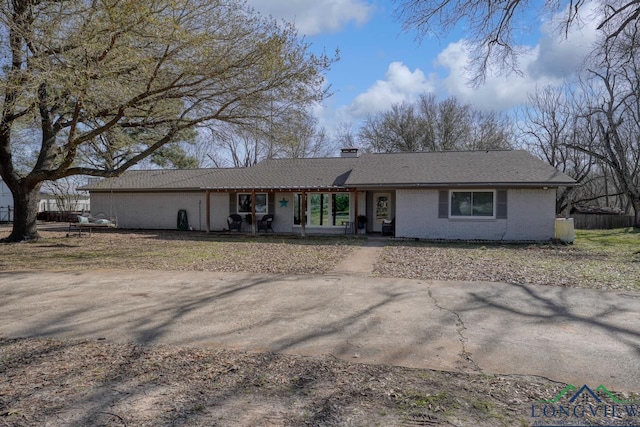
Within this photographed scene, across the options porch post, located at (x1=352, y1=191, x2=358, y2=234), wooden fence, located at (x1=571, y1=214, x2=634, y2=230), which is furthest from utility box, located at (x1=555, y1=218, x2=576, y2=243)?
wooden fence, located at (x1=571, y1=214, x2=634, y2=230)

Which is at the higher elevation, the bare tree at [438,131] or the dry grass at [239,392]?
the bare tree at [438,131]

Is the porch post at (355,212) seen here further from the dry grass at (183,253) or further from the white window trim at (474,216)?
the white window trim at (474,216)

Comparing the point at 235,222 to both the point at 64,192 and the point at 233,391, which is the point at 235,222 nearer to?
the point at 233,391

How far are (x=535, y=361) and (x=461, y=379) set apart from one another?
98 cm

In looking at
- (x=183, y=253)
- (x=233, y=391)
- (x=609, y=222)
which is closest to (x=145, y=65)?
(x=183, y=253)

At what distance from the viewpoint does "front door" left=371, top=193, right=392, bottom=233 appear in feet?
61.0

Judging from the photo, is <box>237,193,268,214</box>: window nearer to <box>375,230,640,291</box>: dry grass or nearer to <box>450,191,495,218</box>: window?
<box>375,230,640,291</box>: dry grass

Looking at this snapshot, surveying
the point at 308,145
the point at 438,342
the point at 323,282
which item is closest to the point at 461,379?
the point at 438,342

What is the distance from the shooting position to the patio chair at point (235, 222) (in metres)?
19.1

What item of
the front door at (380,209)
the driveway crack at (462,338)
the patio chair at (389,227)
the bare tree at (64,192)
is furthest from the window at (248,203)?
the bare tree at (64,192)

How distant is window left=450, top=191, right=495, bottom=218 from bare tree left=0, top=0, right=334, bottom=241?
7418 mm

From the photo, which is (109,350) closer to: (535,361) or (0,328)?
(0,328)

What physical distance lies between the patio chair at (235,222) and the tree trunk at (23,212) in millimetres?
7610

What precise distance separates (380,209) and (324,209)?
2.58 metres
